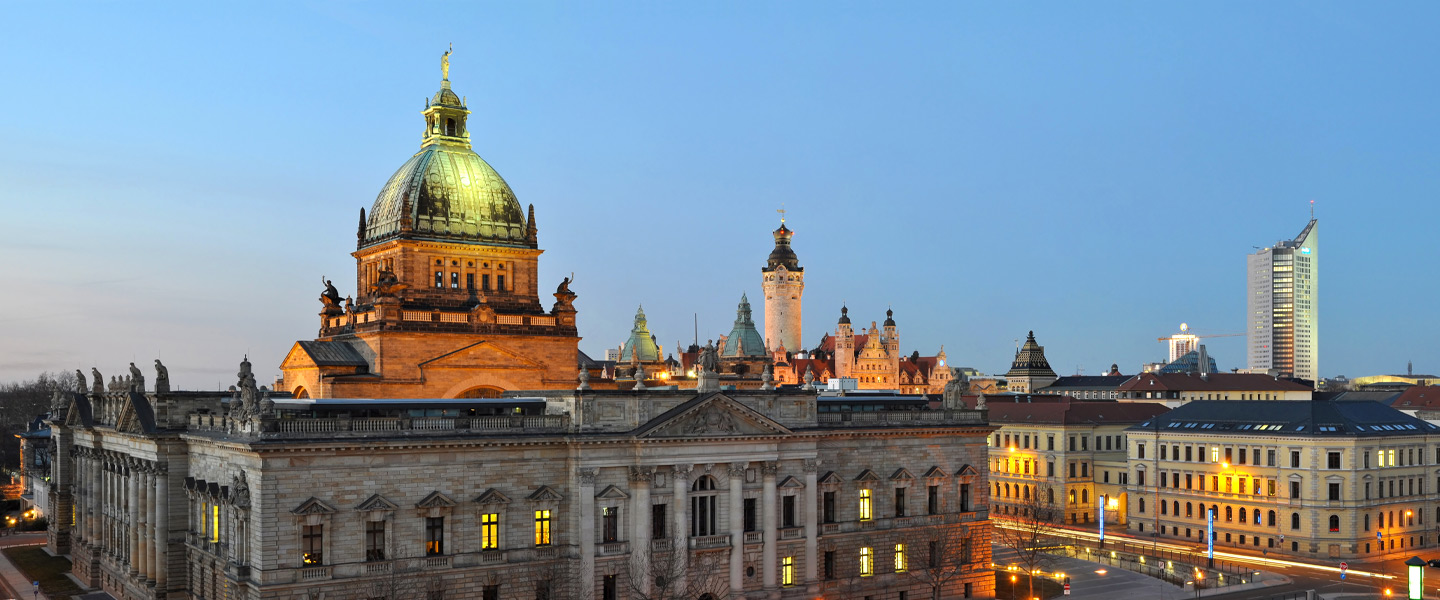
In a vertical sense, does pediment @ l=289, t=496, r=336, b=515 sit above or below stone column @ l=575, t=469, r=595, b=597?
above

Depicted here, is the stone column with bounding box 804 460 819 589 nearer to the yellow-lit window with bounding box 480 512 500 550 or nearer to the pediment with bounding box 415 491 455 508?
the yellow-lit window with bounding box 480 512 500 550

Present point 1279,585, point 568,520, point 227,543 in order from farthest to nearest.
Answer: point 1279,585 → point 568,520 → point 227,543

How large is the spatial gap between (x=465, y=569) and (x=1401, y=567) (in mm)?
71860

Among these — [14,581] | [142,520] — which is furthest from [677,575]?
[14,581]

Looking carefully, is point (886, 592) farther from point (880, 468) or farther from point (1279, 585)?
point (1279, 585)

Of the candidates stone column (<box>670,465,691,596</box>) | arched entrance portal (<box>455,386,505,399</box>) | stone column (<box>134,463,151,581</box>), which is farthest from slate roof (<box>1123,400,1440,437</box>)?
stone column (<box>134,463,151,581</box>)

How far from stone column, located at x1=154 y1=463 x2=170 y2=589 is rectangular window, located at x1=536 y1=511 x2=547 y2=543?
69.8 ft

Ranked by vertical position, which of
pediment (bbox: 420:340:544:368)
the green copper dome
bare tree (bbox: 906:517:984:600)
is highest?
the green copper dome

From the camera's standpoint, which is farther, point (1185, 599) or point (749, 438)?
point (1185, 599)

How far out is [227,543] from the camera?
6412cm

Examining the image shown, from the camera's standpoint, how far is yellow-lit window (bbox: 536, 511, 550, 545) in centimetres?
6850

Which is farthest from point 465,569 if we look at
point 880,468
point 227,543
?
point 880,468

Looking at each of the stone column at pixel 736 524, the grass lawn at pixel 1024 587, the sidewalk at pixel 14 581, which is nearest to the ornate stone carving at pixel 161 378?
the sidewalk at pixel 14 581

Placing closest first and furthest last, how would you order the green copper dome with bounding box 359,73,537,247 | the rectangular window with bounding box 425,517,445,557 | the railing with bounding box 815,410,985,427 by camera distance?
the rectangular window with bounding box 425,517,445,557 < the railing with bounding box 815,410,985,427 < the green copper dome with bounding box 359,73,537,247
